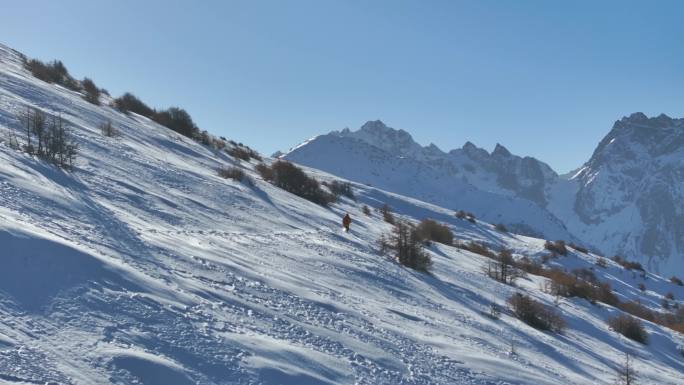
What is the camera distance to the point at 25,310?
173 inches

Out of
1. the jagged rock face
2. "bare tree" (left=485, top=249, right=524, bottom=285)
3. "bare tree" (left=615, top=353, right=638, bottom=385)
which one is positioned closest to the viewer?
"bare tree" (left=615, top=353, right=638, bottom=385)

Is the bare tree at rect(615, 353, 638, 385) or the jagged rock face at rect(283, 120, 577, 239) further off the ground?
the jagged rock face at rect(283, 120, 577, 239)

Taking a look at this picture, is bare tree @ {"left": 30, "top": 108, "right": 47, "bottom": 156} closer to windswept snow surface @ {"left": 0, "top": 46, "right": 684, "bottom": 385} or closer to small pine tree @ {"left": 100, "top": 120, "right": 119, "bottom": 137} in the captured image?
windswept snow surface @ {"left": 0, "top": 46, "right": 684, "bottom": 385}

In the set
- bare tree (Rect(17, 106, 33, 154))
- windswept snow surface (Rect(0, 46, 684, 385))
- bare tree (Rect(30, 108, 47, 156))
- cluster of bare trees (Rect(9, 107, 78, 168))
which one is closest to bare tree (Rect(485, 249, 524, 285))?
windswept snow surface (Rect(0, 46, 684, 385))

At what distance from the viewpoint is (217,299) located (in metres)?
5.98

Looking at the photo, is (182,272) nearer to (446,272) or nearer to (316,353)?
(316,353)

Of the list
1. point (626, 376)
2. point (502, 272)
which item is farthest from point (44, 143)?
point (502, 272)

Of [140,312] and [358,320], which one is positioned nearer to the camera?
[140,312]

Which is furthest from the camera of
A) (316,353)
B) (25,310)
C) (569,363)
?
(569,363)

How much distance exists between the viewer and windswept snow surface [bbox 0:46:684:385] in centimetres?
450

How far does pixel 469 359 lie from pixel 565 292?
9.71 metres

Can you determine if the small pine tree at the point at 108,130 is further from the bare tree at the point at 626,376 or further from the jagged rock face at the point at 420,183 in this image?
Result: the jagged rock face at the point at 420,183

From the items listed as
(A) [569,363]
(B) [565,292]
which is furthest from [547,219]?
(A) [569,363]

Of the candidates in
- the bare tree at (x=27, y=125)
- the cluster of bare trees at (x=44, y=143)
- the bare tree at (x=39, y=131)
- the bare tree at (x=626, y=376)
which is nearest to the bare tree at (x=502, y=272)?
the bare tree at (x=626, y=376)
